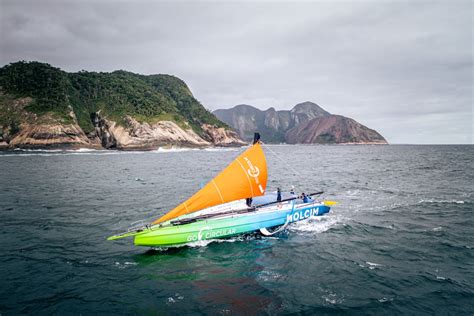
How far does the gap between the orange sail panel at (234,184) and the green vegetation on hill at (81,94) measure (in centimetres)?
13241

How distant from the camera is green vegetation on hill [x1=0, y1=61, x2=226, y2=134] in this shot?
13112cm

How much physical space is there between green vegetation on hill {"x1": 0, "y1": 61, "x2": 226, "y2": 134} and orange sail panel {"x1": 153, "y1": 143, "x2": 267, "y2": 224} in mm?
132414

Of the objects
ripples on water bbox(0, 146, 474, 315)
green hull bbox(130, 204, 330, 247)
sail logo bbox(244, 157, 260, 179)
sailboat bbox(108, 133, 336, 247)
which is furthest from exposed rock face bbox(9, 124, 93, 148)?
sail logo bbox(244, 157, 260, 179)

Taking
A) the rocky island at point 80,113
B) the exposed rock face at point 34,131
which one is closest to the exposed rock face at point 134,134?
the rocky island at point 80,113

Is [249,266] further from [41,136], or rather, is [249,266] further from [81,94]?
[81,94]

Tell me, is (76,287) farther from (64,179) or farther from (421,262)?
(64,179)

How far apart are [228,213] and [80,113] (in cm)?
15512

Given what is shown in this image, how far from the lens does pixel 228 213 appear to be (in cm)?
1900

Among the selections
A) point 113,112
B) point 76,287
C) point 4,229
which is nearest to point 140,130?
point 113,112

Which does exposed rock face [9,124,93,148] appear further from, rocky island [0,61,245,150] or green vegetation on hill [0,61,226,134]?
green vegetation on hill [0,61,226,134]

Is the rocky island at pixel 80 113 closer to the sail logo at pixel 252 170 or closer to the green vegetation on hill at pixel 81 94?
the green vegetation on hill at pixel 81 94

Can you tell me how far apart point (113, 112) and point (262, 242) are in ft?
499

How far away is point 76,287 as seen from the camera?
39.3 ft

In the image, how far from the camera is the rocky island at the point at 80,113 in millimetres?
117312
